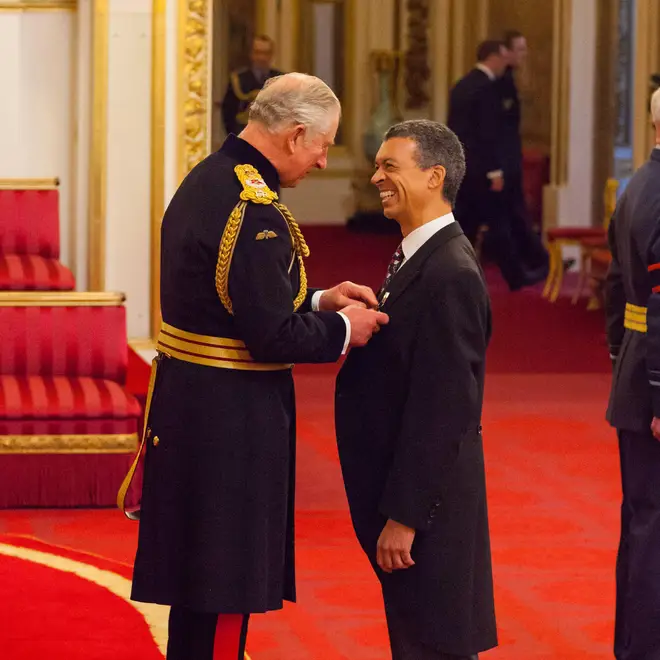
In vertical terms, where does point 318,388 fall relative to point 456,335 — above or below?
below

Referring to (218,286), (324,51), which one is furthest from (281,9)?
(218,286)

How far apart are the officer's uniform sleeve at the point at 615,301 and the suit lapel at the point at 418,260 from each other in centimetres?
96

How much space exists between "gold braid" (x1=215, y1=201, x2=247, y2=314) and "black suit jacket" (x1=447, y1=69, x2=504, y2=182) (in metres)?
8.40

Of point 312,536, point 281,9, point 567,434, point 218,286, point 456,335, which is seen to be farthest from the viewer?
point 281,9

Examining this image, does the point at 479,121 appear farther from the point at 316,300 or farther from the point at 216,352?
the point at 216,352

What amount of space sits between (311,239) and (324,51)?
A: 2.91 meters

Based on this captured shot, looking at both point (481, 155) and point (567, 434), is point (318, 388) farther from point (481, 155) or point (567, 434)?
point (481, 155)

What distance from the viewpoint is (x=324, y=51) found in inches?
692

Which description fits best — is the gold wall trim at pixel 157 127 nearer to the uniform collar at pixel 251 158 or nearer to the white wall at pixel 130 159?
the white wall at pixel 130 159

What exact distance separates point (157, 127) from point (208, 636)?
4.60m

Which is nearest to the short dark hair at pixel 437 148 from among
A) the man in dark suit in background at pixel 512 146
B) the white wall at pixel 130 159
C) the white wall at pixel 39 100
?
the white wall at pixel 130 159

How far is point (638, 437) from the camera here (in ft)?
12.2

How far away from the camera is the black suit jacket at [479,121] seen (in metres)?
11.4

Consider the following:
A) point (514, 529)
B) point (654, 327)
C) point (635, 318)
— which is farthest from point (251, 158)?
point (514, 529)
